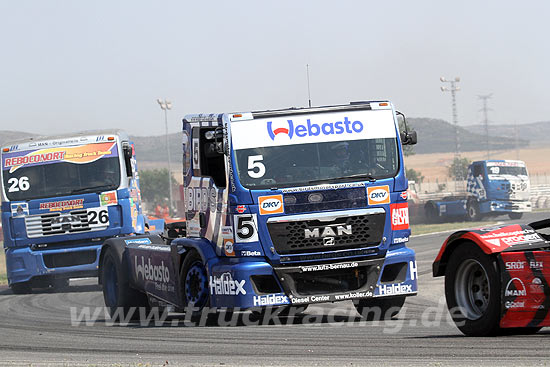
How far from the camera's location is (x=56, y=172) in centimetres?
1775

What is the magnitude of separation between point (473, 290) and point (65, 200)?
1116 centimetres

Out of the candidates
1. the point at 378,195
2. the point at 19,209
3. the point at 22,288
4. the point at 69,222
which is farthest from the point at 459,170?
the point at 378,195

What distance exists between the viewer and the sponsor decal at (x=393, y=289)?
1073cm

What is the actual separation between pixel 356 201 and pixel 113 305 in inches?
203

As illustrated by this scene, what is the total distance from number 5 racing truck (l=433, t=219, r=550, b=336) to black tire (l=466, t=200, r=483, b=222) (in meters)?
36.6

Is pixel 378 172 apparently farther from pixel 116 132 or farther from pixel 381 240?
pixel 116 132

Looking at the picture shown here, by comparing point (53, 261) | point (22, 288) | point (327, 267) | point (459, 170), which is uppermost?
point (327, 267)

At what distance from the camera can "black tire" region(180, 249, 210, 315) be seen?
36.1 feet

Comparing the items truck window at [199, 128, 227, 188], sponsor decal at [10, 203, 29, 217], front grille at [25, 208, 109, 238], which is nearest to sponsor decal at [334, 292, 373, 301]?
truck window at [199, 128, 227, 188]

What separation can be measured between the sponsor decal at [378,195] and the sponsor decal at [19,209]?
30.5 feet

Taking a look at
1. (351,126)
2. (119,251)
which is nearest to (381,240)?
(351,126)

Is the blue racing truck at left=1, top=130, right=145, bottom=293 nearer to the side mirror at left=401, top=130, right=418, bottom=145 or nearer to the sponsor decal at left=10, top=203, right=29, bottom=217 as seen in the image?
the sponsor decal at left=10, top=203, right=29, bottom=217

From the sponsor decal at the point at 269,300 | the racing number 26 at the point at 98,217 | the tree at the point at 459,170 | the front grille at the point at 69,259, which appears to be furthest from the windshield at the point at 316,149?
the tree at the point at 459,170

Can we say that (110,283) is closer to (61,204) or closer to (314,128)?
(61,204)
